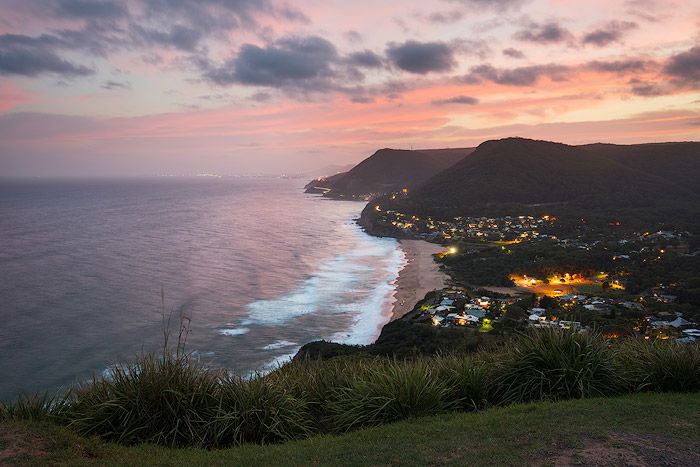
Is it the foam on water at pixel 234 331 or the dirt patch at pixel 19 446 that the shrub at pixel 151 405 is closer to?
the dirt patch at pixel 19 446

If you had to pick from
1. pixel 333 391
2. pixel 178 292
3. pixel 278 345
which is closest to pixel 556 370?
pixel 333 391

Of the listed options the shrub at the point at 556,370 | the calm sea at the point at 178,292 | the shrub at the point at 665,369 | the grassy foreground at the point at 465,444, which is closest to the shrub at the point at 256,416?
the grassy foreground at the point at 465,444

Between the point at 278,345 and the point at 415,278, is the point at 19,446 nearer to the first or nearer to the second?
the point at 278,345

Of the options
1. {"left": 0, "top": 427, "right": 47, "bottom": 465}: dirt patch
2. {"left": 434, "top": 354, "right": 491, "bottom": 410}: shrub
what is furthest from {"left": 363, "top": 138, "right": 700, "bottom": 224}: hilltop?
{"left": 0, "top": 427, "right": 47, "bottom": 465}: dirt patch

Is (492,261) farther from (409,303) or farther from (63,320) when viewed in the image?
(63,320)

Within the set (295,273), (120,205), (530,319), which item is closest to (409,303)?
(530,319)
